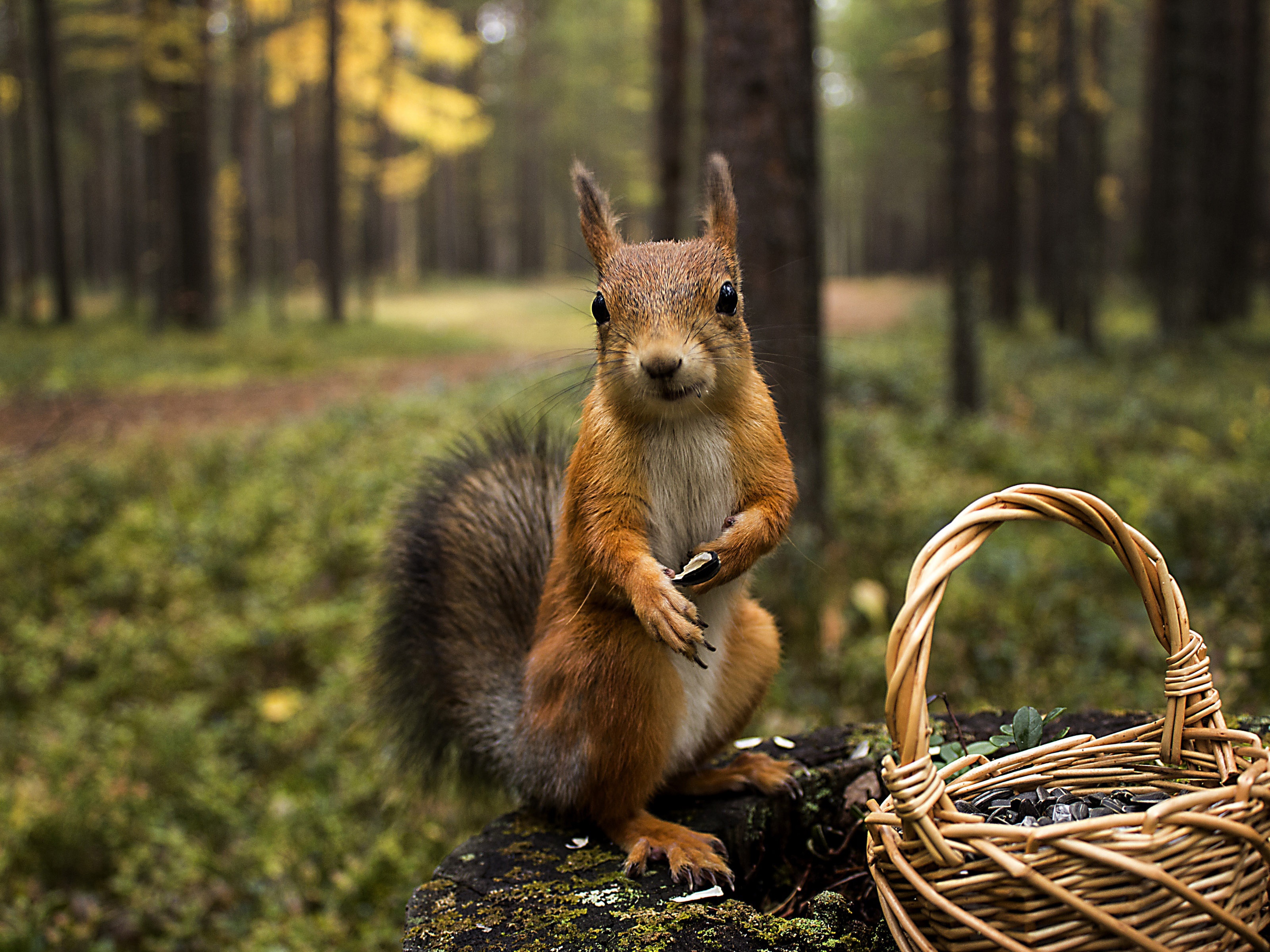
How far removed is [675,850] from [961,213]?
21.5 feet

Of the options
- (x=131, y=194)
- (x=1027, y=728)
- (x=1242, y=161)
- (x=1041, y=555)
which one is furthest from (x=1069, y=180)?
(x=131, y=194)

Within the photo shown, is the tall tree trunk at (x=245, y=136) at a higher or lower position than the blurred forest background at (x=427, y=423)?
higher

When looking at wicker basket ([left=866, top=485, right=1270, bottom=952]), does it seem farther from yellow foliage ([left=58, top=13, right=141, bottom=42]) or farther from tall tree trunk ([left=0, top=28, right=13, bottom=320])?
tall tree trunk ([left=0, top=28, right=13, bottom=320])

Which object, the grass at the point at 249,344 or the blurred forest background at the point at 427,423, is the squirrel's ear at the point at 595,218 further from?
the grass at the point at 249,344

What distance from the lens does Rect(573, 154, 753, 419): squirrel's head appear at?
1522 millimetres

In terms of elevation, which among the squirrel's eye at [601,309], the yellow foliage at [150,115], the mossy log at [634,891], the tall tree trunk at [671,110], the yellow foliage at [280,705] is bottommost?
the yellow foliage at [280,705]

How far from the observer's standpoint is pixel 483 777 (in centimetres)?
225

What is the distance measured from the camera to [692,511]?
1.71 meters

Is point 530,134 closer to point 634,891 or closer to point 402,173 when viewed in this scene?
point 402,173

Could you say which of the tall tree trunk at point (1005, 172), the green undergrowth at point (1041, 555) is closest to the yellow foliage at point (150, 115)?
the green undergrowth at point (1041, 555)

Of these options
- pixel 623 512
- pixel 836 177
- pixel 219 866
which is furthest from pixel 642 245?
pixel 836 177

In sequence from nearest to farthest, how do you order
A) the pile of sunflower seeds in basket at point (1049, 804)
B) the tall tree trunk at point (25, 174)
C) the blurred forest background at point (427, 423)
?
1. the pile of sunflower seeds in basket at point (1049, 804)
2. the blurred forest background at point (427, 423)
3. the tall tree trunk at point (25, 174)

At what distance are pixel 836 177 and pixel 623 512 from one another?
43643mm

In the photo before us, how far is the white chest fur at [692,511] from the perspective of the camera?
166cm
